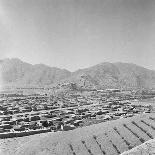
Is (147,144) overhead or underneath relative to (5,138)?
overhead

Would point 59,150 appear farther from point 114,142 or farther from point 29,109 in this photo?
point 29,109

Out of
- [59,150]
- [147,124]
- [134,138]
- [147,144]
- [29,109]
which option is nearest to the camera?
[147,144]

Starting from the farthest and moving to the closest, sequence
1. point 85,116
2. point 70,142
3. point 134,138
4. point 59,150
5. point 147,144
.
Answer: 1. point 85,116
2. point 134,138
3. point 70,142
4. point 59,150
5. point 147,144

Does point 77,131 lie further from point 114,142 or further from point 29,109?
point 29,109

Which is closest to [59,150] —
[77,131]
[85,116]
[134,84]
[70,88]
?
[77,131]

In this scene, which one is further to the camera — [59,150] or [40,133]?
[40,133]

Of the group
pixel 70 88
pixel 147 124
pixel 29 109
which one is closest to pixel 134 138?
pixel 147 124
